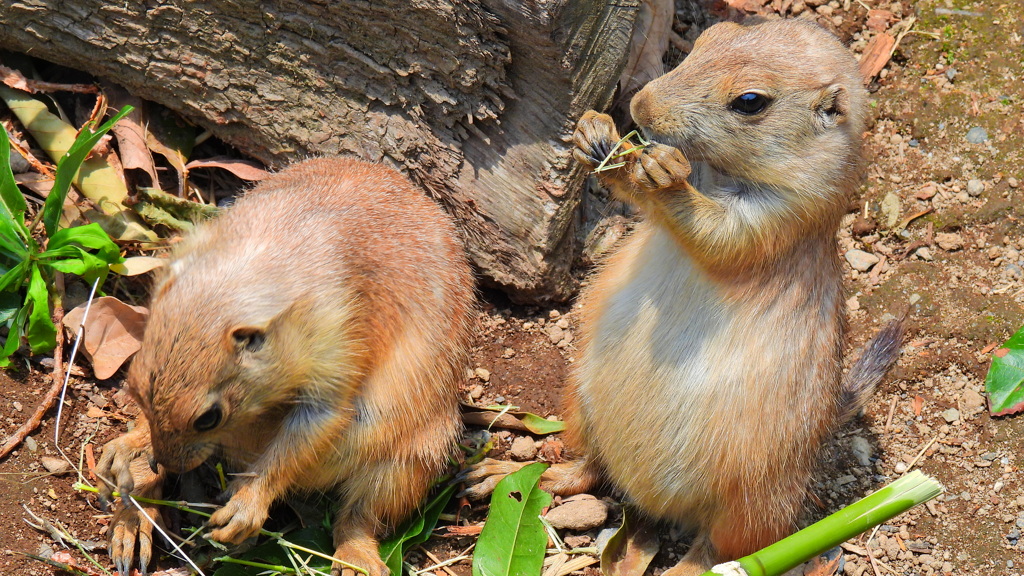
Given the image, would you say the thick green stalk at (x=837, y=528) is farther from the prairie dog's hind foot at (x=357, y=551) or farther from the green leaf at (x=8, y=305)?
the green leaf at (x=8, y=305)

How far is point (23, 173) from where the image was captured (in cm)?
570

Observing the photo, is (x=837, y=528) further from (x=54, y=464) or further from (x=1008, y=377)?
(x=54, y=464)

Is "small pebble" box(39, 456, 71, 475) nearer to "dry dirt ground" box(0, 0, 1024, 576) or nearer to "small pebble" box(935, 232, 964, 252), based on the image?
"dry dirt ground" box(0, 0, 1024, 576)

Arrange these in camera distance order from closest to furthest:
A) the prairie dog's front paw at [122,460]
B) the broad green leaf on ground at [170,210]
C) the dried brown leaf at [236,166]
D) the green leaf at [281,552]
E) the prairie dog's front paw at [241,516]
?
the prairie dog's front paw at [241,516], the prairie dog's front paw at [122,460], the green leaf at [281,552], the broad green leaf on ground at [170,210], the dried brown leaf at [236,166]

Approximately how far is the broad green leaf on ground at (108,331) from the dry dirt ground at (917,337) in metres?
0.16

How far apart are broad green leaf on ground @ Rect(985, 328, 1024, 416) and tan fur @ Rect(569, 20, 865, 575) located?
886 mm

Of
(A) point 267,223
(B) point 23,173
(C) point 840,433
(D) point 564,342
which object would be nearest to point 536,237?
(D) point 564,342

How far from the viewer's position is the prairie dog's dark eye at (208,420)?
409 centimetres

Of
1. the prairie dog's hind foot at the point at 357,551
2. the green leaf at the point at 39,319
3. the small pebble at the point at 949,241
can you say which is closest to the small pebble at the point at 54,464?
the green leaf at the point at 39,319

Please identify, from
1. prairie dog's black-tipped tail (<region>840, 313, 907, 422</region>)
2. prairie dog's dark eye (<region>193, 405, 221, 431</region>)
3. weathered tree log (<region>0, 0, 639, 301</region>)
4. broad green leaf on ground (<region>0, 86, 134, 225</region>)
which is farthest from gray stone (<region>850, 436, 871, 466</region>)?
broad green leaf on ground (<region>0, 86, 134, 225</region>)

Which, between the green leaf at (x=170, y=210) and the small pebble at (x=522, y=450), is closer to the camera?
the small pebble at (x=522, y=450)

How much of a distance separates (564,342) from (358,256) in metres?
1.90

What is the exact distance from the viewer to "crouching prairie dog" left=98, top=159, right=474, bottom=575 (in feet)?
13.4

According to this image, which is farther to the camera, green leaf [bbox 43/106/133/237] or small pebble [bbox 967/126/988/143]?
small pebble [bbox 967/126/988/143]
